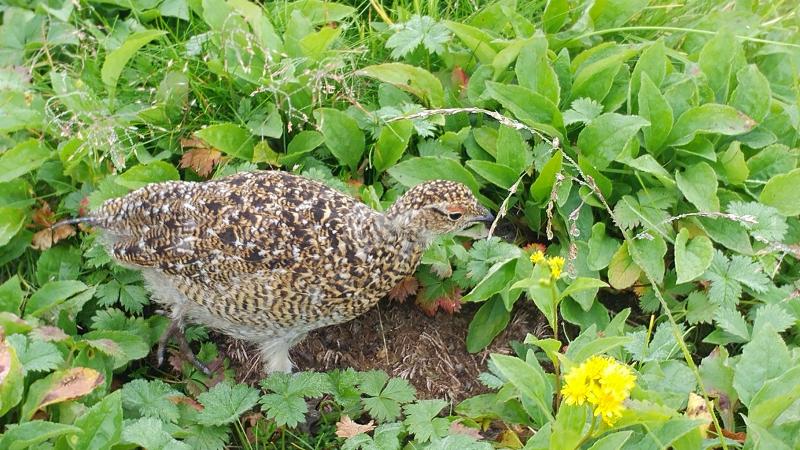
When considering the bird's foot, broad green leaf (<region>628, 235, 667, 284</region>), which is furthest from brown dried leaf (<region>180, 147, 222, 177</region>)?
broad green leaf (<region>628, 235, 667, 284</region>)

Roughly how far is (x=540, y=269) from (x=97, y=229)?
2.34 metres

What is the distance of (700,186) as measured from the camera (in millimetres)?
4828

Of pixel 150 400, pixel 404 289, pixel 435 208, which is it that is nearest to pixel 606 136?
pixel 435 208

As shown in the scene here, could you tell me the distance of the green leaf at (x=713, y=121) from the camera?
4922mm

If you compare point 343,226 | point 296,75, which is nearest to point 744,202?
point 343,226

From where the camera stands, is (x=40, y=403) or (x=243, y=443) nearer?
(x=40, y=403)

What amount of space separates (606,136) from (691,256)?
29.3 inches

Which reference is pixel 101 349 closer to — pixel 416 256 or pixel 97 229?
pixel 97 229

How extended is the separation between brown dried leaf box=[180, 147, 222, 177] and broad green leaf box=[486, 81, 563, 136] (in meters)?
1.55

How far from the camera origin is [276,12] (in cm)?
577

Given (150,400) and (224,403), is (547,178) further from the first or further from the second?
(150,400)

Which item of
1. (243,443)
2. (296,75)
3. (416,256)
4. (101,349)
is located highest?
(296,75)

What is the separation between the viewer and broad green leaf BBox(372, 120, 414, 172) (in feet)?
16.5

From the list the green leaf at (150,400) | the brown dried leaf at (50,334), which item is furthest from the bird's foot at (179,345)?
the brown dried leaf at (50,334)
